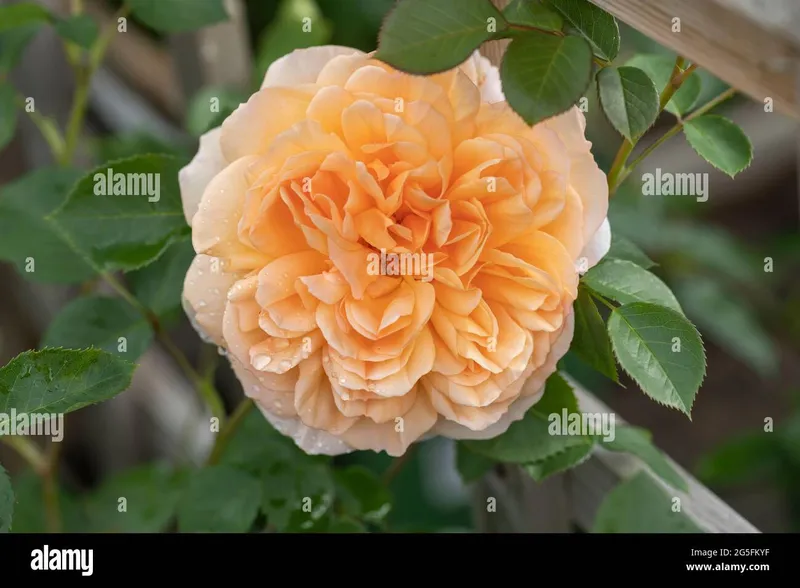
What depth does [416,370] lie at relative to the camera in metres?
0.47

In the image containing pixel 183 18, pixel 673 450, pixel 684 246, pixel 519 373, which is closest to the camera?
pixel 519 373

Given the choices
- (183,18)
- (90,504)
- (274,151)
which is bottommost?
(90,504)

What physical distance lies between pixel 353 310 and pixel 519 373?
99mm

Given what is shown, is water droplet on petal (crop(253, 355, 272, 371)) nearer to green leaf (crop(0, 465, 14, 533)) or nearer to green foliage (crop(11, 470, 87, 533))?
green leaf (crop(0, 465, 14, 533))

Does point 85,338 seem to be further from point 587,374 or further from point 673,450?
point 673,450

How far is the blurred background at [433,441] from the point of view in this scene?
1071 millimetres

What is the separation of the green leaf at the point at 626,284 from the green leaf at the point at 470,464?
20 cm

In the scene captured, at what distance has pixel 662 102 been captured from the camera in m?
0.51

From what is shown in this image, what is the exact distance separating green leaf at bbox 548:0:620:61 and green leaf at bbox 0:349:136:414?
335 millimetres

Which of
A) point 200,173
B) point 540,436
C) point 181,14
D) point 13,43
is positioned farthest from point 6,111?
point 540,436

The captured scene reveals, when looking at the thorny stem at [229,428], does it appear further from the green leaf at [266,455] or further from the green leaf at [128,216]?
the green leaf at [128,216]

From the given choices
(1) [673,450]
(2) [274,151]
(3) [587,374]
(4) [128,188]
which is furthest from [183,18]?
(1) [673,450]
